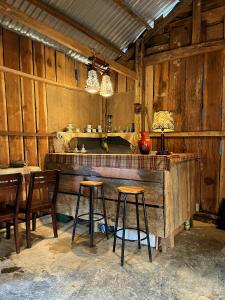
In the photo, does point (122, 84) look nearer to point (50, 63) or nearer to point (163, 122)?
point (50, 63)

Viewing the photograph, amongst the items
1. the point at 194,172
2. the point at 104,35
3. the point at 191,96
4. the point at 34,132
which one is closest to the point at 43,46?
the point at 104,35

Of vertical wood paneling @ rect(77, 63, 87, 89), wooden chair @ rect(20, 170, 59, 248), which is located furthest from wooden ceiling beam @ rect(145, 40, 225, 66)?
wooden chair @ rect(20, 170, 59, 248)

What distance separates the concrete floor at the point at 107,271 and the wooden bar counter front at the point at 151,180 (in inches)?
13.4

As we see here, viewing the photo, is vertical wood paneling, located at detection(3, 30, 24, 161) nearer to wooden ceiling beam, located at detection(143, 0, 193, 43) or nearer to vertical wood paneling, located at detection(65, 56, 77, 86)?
vertical wood paneling, located at detection(65, 56, 77, 86)

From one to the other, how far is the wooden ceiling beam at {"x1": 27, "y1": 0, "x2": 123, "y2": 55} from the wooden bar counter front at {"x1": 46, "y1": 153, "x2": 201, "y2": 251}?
215 centimetres

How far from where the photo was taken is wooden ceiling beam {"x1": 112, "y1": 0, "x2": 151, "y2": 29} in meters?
3.60

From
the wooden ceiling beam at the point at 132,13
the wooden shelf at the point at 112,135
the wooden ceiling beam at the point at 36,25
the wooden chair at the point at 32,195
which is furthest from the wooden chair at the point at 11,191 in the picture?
the wooden ceiling beam at the point at 132,13

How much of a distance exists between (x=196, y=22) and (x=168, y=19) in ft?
1.77

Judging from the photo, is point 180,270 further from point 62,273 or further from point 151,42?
point 151,42

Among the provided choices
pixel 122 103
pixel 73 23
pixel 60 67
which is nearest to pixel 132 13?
pixel 73 23

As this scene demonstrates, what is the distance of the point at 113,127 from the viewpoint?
5121 millimetres

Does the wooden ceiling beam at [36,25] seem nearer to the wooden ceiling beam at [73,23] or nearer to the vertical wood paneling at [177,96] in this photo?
the wooden ceiling beam at [73,23]

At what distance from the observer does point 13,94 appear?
11.8 feet

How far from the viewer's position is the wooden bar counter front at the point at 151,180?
8.81 ft
